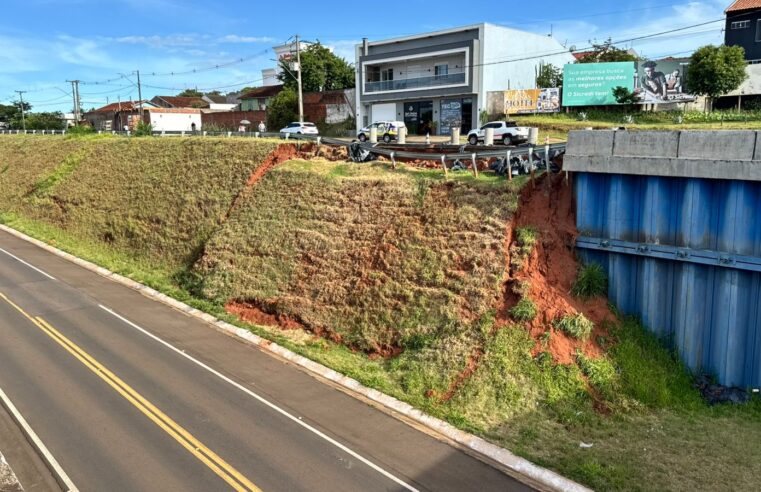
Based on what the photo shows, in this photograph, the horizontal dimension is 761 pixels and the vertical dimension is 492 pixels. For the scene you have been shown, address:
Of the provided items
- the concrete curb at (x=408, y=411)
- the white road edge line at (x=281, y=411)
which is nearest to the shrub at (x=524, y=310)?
the concrete curb at (x=408, y=411)

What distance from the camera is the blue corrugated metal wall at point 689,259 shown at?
42.9ft

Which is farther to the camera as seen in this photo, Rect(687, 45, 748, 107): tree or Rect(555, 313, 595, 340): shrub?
Rect(687, 45, 748, 107): tree

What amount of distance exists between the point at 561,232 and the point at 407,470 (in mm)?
8210

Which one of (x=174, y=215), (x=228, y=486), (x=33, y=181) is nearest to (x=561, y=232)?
(x=228, y=486)

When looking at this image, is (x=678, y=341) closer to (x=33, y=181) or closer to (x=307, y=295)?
(x=307, y=295)

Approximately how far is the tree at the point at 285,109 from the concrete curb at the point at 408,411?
4107 centimetres

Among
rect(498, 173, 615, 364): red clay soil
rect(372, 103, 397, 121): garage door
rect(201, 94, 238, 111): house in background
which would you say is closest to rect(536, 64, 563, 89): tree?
rect(372, 103, 397, 121): garage door

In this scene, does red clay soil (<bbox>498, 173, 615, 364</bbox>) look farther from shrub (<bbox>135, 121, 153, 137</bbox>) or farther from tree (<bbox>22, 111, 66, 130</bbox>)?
tree (<bbox>22, 111, 66, 130</bbox>)

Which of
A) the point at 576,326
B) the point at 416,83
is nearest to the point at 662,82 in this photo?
the point at 416,83

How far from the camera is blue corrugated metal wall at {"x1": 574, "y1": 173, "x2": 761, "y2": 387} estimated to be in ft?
42.9

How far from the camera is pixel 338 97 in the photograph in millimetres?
60750

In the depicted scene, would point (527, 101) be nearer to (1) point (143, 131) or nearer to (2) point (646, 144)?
(1) point (143, 131)

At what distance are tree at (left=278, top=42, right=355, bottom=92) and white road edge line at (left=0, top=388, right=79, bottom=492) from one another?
58381 millimetres

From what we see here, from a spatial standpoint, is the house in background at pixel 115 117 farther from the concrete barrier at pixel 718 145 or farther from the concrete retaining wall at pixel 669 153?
the concrete barrier at pixel 718 145
